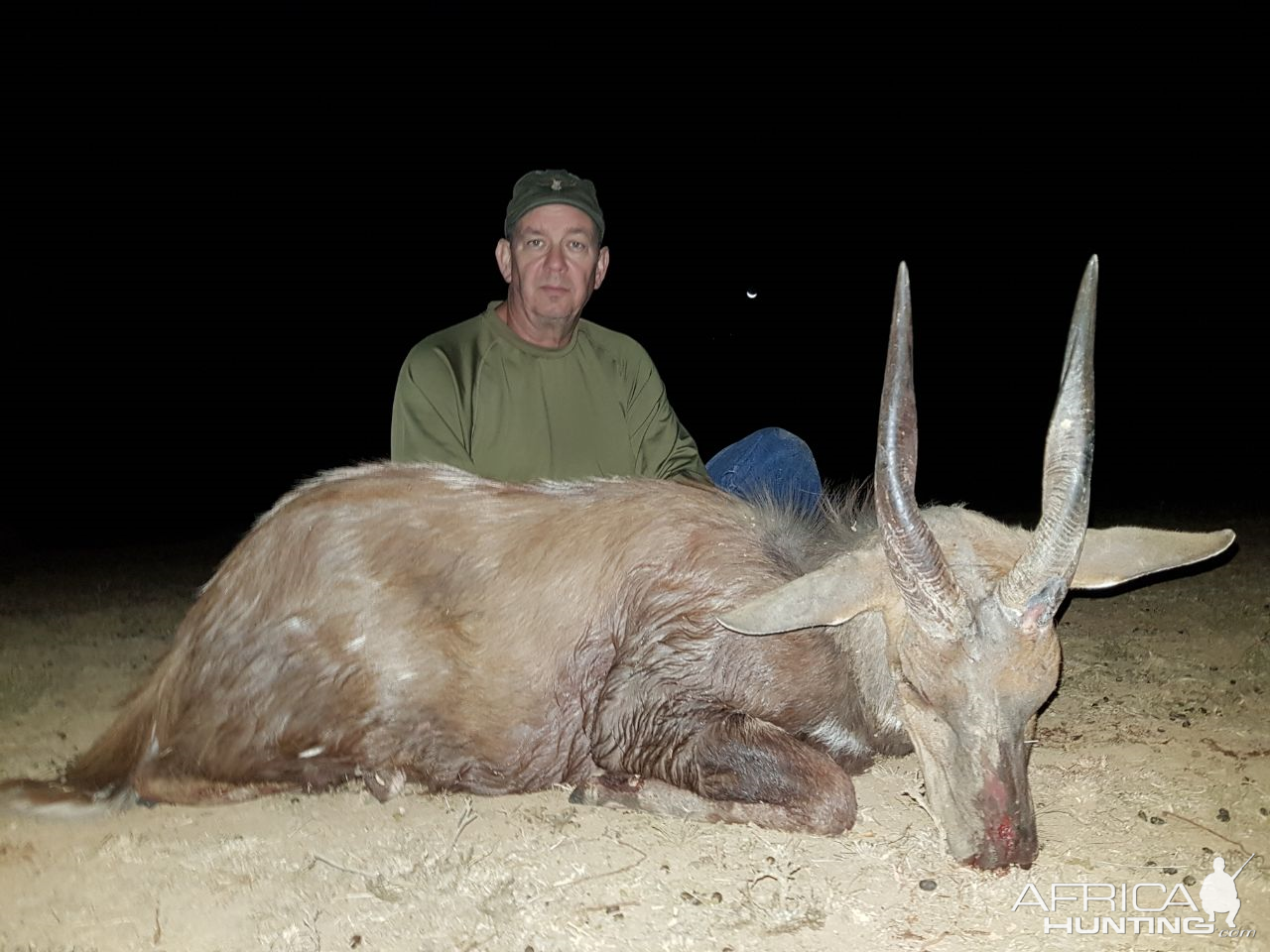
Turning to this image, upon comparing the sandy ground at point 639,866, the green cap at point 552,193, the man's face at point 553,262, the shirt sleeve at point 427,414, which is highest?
the green cap at point 552,193

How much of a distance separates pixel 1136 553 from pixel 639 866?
5.62ft

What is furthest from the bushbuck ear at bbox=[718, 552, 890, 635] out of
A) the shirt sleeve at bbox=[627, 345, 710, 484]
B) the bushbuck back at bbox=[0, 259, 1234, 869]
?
the shirt sleeve at bbox=[627, 345, 710, 484]

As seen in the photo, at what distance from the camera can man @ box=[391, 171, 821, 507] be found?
4.02m

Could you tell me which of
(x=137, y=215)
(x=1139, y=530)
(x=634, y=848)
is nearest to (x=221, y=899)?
(x=634, y=848)

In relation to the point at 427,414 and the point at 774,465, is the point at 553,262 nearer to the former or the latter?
the point at 427,414

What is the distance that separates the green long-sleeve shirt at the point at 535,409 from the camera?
3973mm

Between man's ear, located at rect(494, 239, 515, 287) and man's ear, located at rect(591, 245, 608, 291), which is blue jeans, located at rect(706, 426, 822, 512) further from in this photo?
man's ear, located at rect(494, 239, 515, 287)

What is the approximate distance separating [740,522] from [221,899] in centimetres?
191

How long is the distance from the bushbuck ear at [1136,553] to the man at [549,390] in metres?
1.32

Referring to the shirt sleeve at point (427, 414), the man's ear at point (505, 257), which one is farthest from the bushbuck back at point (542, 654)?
the man's ear at point (505, 257)

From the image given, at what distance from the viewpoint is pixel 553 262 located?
426 cm

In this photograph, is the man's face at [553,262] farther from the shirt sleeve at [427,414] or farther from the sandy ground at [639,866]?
the sandy ground at [639,866]

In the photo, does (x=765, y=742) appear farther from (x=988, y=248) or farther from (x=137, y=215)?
(x=137, y=215)

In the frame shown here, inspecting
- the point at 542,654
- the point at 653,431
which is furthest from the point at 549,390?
the point at 542,654
